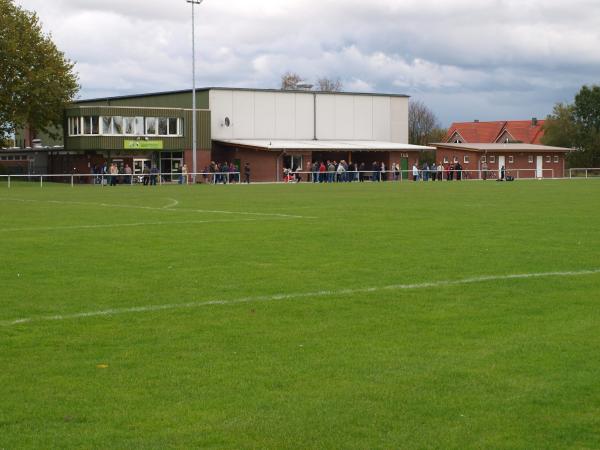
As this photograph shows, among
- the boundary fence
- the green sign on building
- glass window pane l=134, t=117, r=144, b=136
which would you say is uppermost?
glass window pane l=134, t=117, r=144, b=136

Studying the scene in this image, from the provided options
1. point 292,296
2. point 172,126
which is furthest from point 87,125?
point 292,296

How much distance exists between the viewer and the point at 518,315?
1042 cm

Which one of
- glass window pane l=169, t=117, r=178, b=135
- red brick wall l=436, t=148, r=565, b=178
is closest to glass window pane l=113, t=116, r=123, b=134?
glass window pane l=169, t=117, r=178, b=135

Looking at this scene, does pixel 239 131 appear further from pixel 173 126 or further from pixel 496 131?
pixel 496 131

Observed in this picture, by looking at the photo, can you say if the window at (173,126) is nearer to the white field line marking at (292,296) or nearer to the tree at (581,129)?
the tree at (581,129)

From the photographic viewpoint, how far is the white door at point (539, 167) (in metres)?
93.5

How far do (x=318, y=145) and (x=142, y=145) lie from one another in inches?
591

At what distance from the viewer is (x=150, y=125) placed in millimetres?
79562

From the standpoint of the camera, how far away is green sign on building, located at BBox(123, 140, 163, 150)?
3061 inches

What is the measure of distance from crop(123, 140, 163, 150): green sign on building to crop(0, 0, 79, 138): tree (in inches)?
278

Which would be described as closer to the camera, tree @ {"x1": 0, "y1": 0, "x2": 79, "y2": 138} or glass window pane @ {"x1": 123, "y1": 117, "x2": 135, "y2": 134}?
tree @ {"x1": 0, "y1": 0, "x2": 79, "y2": 138}

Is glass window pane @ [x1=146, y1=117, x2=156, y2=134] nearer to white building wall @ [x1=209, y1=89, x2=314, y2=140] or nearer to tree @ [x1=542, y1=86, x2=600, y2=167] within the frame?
white building wall @ [x1=209, y1=89, x2=314, y2=140]

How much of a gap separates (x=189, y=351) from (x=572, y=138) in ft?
357

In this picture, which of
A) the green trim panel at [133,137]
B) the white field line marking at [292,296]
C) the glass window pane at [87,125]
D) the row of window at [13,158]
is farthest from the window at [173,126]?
the white field line marking at [292,296]
